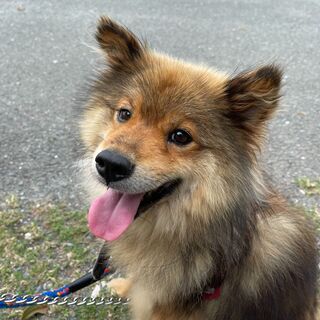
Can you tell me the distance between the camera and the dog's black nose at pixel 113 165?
1.83 meters

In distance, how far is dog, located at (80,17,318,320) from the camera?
6.53ft

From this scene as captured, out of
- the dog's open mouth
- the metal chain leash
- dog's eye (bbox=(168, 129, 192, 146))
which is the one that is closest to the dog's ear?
dog's eye (bbox=(168, 129, 192, 146))

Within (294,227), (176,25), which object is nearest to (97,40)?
(294,227)

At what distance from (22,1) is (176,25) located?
2.49 m

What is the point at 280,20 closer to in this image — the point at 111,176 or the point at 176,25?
the point at 176,25

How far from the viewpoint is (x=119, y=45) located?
2328mm

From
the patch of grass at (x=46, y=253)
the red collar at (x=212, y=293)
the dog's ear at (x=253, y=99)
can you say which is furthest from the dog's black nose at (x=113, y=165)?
the patch of grass at (x=46, y=253)

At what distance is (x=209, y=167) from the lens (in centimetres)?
201

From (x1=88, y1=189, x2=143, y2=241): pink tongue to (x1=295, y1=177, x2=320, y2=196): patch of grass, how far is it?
2156 millimetres

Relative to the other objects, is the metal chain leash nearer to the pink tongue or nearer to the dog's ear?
the pink tongue

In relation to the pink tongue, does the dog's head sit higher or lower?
higher

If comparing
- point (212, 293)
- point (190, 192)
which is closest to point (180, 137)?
point (190, 192)

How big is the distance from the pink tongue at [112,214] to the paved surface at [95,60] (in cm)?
52

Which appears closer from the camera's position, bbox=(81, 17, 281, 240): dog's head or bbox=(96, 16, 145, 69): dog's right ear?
bbox=(81, 17, 281, 240): dog's head
